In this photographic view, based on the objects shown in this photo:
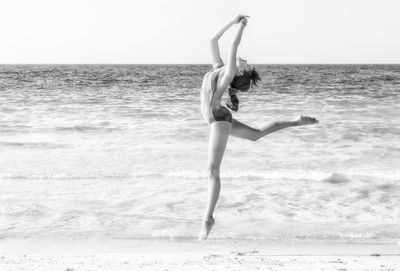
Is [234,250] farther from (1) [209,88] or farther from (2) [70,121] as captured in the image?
(2) [70,121]

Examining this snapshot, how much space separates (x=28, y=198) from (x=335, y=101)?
19.6 meters

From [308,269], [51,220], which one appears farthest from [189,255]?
[51,220]

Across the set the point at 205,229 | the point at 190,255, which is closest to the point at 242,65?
the point at 205,229

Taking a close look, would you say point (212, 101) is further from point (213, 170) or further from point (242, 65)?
point (213, 170)

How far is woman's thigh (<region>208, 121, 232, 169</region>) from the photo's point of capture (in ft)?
18.9

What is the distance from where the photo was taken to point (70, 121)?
20.0m

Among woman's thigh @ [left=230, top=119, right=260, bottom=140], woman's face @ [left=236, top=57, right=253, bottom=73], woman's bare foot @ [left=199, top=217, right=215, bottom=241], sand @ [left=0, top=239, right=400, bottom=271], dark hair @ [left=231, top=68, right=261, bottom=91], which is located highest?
woman's face @ [left=236, top=57, right=253, bottom=73]

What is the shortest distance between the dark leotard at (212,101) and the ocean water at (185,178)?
2349mm

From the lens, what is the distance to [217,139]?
18.9ft

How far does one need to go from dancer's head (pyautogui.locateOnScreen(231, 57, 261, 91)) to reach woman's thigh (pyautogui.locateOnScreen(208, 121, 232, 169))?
364 millimetres

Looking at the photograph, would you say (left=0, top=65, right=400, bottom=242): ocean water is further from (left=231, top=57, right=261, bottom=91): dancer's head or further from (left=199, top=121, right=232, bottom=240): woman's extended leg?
(left=231, top=57, right=261, bottom=91): dancer's head
